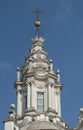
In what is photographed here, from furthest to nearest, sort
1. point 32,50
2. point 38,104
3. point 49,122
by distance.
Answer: point 32,50, point 38,104, point 49,122

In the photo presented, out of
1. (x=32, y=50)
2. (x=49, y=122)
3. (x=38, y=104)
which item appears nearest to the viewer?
(x=49, y=122)

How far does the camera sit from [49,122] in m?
66.7

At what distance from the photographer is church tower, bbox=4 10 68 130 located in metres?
69.4

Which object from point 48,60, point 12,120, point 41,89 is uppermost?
point 48,60

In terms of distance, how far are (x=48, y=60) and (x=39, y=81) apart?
4.43 metres

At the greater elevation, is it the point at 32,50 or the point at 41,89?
the point at 32,50

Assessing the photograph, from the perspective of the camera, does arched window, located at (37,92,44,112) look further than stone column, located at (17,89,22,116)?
No

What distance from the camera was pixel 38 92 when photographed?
238 ft

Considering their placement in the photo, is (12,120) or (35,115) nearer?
(12,120)

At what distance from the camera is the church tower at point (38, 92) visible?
228 feet

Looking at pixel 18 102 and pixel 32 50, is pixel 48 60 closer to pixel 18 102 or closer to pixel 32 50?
pixel 32 50

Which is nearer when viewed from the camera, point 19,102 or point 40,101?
point 40,101

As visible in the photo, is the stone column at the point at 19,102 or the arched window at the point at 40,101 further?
the stone column at the point at 19,102

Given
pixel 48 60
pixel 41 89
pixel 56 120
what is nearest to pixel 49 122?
pixel 56 120
